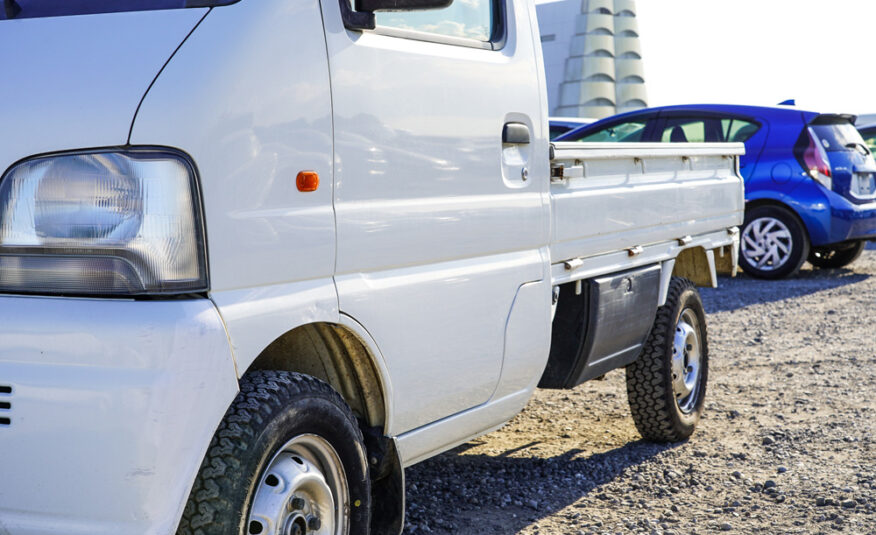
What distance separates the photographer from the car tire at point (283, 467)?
2.28 meters

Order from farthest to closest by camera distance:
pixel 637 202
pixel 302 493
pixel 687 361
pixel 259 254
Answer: pixel 687 361
pixel 637 202
pixel 302 493
pixel 259 254

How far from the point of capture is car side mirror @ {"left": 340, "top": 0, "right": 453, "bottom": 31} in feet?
8.70

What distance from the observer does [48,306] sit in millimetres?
2121

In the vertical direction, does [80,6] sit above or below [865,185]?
above

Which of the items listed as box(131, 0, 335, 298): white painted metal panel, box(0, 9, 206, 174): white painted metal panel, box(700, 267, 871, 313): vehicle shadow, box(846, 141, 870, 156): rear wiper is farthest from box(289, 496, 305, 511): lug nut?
box(846, 141, 870, 156): rear wiper

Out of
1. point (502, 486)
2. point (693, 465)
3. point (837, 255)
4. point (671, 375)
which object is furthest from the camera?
point (837, 255)

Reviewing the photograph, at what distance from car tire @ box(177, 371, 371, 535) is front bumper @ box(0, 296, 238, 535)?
16 cm

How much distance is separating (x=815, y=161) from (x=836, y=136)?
424mm

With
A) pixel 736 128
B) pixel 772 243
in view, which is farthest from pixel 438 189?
pixel 772 243

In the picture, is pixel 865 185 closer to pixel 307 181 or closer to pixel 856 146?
pixel 856 146

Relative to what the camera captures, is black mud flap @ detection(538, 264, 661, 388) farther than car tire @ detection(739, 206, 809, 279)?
No

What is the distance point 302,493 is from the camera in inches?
101

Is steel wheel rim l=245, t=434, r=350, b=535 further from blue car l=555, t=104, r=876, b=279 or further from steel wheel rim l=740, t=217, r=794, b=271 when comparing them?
steel wheel rim l=740, t=217, r=794, b=271

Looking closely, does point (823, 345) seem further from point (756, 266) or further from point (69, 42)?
point (69, 42)
